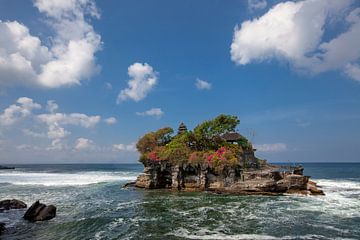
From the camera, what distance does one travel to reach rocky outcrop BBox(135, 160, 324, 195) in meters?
38.2

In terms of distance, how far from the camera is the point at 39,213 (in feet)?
78.3

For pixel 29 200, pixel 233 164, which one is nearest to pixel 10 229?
pixel 29 200

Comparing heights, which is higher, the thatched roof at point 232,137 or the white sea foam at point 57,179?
the thatched roof at point 232,137

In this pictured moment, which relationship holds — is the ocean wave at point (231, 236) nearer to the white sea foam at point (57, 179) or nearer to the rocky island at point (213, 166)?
the rocky island at point (213, 166)

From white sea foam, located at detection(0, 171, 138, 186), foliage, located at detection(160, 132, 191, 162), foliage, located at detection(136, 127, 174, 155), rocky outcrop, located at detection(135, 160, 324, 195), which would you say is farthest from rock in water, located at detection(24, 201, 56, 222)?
white sea foam, located at detection(0, 171, 138, 186)

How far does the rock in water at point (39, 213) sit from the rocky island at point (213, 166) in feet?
70.2

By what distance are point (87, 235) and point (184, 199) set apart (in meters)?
15.9

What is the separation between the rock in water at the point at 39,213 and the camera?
23.5 metres

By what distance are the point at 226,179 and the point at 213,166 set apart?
268 centimetres

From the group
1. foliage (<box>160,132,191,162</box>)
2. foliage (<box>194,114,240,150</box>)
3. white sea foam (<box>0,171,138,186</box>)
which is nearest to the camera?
foliage (<box>160,132,191,162</box>)

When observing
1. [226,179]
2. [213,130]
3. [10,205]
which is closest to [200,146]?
[213,130]

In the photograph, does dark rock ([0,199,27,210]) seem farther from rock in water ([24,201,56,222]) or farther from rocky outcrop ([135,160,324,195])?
rocky outcrop ([135,160,324,195])

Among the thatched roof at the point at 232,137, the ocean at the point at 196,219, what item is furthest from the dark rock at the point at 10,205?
the thatched roof at the point at 232,137

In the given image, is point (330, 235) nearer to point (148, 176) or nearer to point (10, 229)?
point (10, 229)
